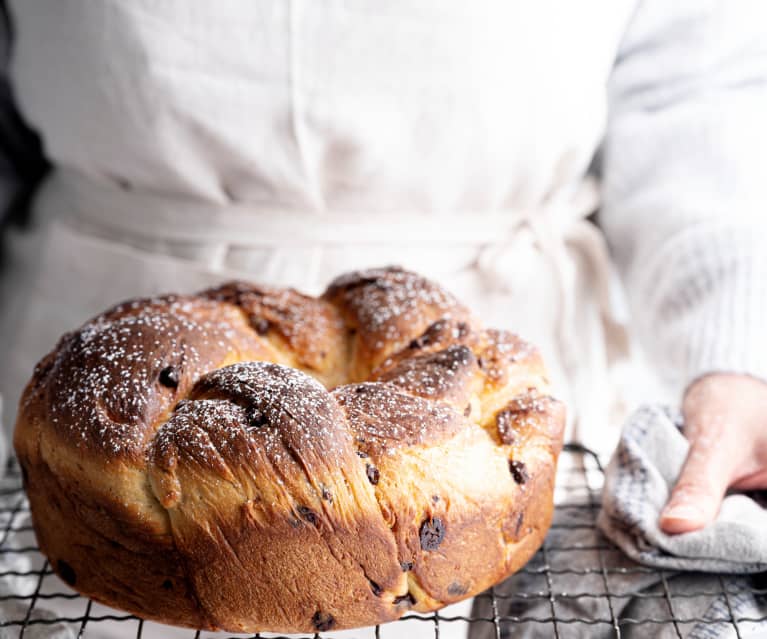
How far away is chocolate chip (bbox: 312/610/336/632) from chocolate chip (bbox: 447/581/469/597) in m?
0.12

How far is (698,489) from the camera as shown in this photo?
0.97m

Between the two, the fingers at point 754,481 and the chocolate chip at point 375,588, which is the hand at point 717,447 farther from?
the chocolate chip at point 375,588

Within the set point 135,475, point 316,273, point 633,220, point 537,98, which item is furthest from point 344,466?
point 633,220

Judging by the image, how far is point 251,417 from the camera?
0.79 metres

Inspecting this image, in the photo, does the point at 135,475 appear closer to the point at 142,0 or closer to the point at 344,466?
the point at 344,466

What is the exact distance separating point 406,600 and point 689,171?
3.22 ft

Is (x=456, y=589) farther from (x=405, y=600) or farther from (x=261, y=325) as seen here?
(x=261, y=325)

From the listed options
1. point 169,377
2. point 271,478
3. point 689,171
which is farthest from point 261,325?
point 689,171

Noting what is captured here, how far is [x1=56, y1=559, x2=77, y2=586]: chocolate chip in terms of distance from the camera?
875mm

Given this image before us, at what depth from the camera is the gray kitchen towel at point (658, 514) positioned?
0.91 metres

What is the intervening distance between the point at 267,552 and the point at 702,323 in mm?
822

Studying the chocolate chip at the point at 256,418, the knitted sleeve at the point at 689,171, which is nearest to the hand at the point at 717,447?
the knitted sleeve at the point at 689,171

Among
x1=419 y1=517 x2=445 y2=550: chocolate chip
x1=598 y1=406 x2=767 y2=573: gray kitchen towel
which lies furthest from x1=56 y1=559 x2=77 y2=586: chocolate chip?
x1=598 y1=406 x2=767 y2=573: gray kitchen towel

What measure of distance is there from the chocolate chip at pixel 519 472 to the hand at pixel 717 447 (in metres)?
0.20
